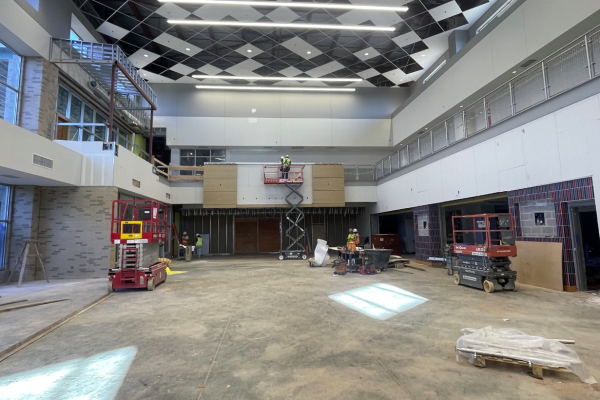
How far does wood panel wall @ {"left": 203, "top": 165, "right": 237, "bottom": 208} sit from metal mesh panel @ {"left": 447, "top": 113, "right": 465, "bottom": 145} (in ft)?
34.7

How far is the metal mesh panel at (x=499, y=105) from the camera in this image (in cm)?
818

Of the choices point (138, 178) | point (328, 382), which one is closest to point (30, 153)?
point (138, 178)

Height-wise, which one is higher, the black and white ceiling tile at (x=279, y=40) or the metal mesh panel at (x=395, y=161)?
the black and white ceiling tile at (x=279, y=40)

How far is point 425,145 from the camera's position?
12.3 meters

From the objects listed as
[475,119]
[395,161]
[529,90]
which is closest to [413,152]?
[395,161]

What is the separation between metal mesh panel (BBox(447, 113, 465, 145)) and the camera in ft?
33.4

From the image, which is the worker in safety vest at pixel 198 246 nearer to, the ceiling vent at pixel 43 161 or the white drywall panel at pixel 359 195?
the white drywall panel at pixel 359 195

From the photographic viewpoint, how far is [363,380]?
110 inches

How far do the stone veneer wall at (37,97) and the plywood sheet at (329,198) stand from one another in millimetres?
11634

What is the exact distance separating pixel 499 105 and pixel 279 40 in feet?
33.0

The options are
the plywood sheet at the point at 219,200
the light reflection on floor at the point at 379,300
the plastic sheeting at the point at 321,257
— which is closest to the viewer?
the light reflection on floor at the point at 379,300

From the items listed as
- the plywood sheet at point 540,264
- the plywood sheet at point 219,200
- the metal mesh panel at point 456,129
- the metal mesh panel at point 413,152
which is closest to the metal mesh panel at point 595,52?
the plywood sheet at point 540,264

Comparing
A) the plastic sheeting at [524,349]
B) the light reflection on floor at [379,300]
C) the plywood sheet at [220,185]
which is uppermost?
the plywood sheet at [220,185]

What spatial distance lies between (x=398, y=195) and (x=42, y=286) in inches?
547
